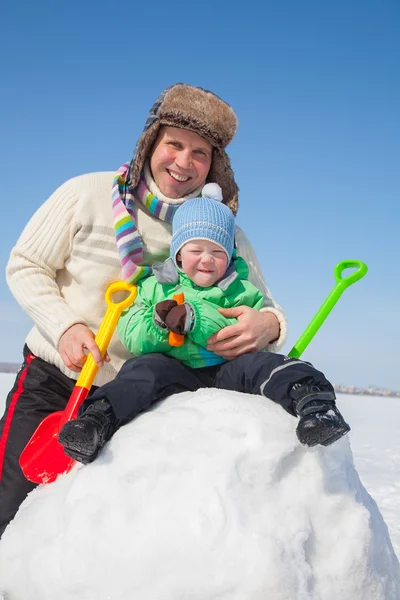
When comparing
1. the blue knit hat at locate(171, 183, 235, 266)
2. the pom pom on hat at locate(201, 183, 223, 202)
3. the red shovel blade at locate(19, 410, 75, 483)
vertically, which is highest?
the pom pom on hat at locate(201, 183, 223, 202)

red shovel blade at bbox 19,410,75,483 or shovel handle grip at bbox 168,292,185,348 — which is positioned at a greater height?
shovel handle grip at bbox 168,292,185,348

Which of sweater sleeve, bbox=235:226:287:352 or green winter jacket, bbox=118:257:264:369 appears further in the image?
sweater sleeve, bbox=235:226:287:352

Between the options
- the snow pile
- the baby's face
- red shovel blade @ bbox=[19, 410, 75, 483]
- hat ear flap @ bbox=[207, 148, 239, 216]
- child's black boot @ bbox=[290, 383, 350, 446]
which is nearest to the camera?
the snow pile

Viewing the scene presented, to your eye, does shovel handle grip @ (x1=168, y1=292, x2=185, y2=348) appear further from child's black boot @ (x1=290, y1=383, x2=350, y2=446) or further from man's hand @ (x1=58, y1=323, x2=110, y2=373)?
child's black boot @ (x1=290, y1=383, x2=350, y2=446)

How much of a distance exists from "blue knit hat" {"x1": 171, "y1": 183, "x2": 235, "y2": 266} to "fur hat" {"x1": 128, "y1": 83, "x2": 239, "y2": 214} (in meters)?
0.30

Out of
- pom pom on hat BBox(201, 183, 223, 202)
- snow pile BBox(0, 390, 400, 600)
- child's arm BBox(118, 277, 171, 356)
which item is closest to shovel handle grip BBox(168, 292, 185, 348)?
child's arm BBox(118, 277, 171, 356)

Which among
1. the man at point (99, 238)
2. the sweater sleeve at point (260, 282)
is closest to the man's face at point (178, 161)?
the man at point (99, 238)

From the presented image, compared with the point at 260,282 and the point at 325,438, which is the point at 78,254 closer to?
the point at 260,282

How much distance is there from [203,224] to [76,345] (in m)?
0.65

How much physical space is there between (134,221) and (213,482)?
129cm

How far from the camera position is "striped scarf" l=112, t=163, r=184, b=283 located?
2.33 m

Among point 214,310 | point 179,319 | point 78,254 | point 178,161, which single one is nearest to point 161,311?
point 179,319

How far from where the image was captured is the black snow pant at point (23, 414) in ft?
7.63

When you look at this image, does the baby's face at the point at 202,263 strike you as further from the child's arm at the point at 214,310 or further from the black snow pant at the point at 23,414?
the black snow pant at the point at 23,414
